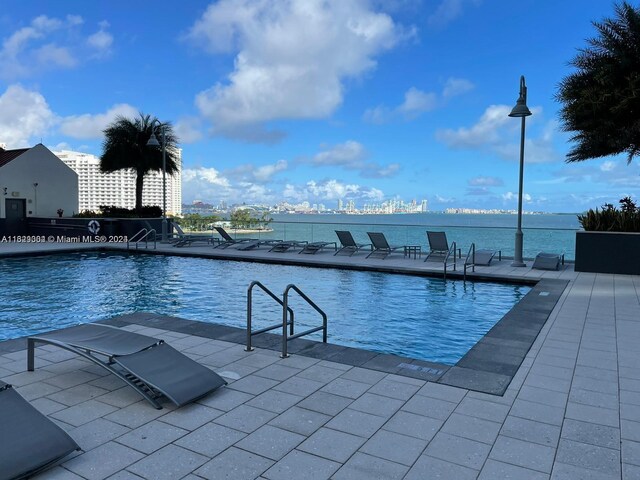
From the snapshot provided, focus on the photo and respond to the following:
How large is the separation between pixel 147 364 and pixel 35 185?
21.8 meters

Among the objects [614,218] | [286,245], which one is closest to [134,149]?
[286,245]

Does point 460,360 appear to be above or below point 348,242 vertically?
below

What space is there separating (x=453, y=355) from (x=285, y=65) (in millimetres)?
18343

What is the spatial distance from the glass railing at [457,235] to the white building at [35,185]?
38.2 ft

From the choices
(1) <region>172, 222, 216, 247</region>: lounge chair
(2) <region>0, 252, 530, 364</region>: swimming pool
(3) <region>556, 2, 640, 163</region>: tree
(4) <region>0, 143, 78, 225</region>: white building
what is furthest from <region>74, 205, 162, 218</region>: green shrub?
(3) <region>556, 2, 640, 163</region>: tree

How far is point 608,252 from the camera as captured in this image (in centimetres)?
1052

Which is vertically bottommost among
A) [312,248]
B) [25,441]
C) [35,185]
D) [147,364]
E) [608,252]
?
[25,441]

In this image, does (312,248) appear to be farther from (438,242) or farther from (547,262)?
(547,262)

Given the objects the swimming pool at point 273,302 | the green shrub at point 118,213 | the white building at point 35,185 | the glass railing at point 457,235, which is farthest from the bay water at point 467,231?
the white building at point 35,185

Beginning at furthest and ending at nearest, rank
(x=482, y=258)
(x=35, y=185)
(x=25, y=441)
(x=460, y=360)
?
(x=35, y=185) < (x=482, y=258) < (x=460, y=360) < (x=25, y=441)

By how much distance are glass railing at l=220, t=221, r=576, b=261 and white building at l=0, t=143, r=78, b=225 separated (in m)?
11.7

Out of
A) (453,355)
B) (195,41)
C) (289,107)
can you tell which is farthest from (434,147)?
(453,355)

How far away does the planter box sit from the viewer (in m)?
10.2

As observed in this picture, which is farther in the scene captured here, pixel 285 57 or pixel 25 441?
pixel 285 57
